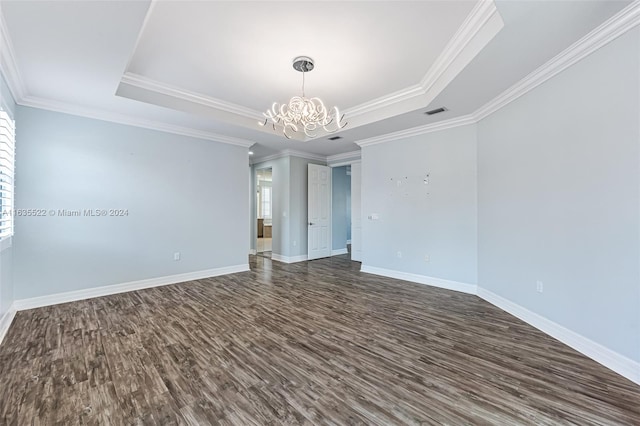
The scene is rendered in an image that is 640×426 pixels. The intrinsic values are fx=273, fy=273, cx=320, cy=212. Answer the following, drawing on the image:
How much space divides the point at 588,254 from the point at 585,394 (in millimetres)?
1210

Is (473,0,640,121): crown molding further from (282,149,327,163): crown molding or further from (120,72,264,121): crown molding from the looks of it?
(282,149,327,163): crown molding

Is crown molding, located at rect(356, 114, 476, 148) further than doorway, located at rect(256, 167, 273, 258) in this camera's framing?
No

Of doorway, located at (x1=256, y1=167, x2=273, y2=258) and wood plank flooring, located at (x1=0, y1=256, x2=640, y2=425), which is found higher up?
doorway, located at (x1=256, y1=167, x2=273, y2=258)

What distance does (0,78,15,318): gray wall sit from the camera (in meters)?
2.96

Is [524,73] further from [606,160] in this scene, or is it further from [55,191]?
[55,191]

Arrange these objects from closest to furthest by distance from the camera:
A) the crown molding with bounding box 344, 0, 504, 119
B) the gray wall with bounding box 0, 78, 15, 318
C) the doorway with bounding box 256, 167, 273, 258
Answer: the crown molding with bounding box 344, 0, 504, 119, the gray wall with bounding box 0, 78, 15, 318, the doorway with bounding box 256, 167, 273, 258

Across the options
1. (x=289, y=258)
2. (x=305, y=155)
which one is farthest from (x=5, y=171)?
(x=305, y=155)

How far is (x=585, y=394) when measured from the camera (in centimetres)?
197

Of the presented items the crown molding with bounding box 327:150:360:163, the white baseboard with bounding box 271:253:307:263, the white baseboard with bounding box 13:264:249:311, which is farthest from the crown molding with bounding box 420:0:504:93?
the white baseboard with bounding box 13:264:249:311

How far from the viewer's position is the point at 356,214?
287 inches

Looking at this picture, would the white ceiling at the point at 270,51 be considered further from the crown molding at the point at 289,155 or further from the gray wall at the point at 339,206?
the gray wall at the point at 339,206

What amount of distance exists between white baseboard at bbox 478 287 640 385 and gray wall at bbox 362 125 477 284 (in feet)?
3.16

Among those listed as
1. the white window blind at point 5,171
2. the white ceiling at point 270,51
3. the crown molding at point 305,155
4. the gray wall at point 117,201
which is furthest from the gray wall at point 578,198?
the white window blind at point 5,171

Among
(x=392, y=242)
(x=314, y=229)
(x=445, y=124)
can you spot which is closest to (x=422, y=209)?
(x=392, y=242)
